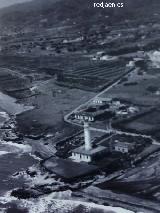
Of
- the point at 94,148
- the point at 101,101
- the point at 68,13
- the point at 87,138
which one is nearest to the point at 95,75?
the point at 101,101

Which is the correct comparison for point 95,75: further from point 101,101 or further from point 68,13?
point 68,13

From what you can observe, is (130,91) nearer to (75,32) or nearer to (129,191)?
(129,191)

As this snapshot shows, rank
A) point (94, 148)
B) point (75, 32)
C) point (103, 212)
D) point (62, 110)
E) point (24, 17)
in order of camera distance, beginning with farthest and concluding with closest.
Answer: point (24, 17)
point (75, 32)
point (62, 110)
point (94, 148)
point (103, 212)

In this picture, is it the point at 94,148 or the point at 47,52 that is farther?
the point at 47,52

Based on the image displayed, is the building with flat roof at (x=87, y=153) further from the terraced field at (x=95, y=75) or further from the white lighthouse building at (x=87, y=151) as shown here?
the terraced field at (x=95, y=75)

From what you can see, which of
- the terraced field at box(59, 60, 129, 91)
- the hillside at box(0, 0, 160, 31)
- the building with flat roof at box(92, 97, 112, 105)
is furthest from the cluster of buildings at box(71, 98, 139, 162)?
the hillside at box(0, 0, 160, 31)

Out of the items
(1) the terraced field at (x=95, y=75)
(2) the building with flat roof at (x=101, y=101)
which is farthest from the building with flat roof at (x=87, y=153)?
(1) the terraced field at (x=95, y=75)

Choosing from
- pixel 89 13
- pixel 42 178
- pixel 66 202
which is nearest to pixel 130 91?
pixel 42 178

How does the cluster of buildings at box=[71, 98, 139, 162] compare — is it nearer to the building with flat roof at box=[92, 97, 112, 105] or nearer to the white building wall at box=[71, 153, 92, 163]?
the white building wall at box=[71, 153, 92, 163]
